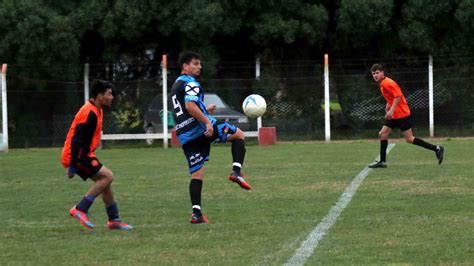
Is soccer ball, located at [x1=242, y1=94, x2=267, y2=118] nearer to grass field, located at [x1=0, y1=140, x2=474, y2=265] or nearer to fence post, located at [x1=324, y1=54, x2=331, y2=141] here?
grass field, located at [x1=0, y1=140, x2=474, y2=265]

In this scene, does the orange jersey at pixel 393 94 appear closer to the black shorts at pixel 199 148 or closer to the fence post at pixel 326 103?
the black shorts at pixel 199 148

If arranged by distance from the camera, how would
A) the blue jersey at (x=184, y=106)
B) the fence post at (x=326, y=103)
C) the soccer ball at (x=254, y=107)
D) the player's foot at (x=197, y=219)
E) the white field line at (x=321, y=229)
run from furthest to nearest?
1. the fence post at (x=326, y=103)
2. the soccer ball at (x=254, y=107)
3. the blue jersey at (x=184, y=106)
4. the player's foot at (x=197, y=219)
5. the white field line at (x=321, y=229)

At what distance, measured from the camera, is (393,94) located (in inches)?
538

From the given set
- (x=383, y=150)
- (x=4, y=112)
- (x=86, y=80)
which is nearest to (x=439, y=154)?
(x=383, y=150)

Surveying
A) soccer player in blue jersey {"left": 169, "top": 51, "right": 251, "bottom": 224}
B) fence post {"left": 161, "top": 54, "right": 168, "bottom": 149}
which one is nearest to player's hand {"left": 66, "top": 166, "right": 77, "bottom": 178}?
soccer player in blue jersey {"left": 169, "top": 51, "right": 251, "bottom": 224}

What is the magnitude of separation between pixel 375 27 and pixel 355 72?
4.98 ft

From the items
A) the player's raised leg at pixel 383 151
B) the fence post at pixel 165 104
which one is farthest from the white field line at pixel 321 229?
the fence post at pixel 165 104

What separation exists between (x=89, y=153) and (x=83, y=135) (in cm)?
21

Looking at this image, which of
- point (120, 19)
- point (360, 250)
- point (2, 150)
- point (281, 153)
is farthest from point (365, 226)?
point (120, 19)

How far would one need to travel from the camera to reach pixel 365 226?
24.0 feet

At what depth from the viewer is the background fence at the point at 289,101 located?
24297 millimetres

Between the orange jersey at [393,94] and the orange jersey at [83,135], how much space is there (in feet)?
23.3

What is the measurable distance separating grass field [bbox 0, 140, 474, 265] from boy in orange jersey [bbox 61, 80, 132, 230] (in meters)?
0.18

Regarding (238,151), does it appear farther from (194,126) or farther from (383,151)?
(383,151)
